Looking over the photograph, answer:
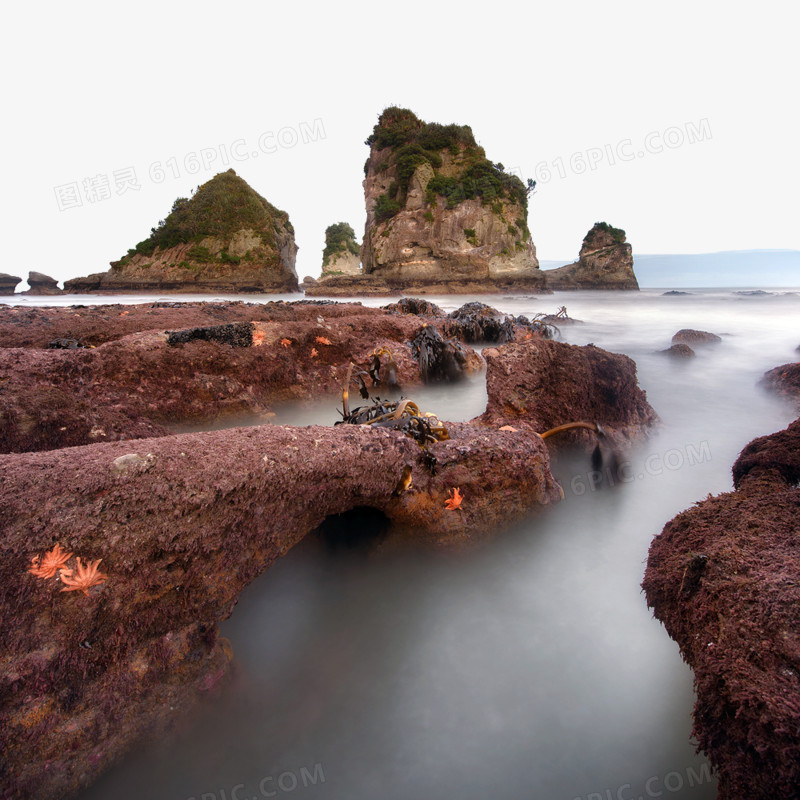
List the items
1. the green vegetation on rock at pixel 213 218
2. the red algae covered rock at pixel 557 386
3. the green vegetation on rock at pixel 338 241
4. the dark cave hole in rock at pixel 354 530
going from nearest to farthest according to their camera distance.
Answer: the dark cave hole in rock at pixel 354 530 < the red algae covered rock at pixel 557 386 < the green vegetation on rock at pixel 213 218 < the green vegetation on rock at pixel 338 241

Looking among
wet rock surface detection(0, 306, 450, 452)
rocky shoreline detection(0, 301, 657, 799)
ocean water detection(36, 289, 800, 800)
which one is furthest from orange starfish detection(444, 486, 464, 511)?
wet rock surface detection(0, 306, 450, 452)

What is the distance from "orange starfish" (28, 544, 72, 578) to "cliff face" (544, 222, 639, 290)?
147ft

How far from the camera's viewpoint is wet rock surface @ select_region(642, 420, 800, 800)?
1.09 metres

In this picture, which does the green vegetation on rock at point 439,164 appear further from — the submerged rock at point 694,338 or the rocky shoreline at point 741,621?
the rocky shoreline at point 741,621

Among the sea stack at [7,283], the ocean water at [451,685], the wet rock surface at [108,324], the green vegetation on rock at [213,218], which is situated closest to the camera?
the ocean water at [451,685]

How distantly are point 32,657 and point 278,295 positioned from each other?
3747 cm

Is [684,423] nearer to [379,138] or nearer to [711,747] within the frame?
[711,747]

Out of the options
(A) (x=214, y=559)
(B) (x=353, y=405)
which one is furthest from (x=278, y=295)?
(A) (x=214, y=559)

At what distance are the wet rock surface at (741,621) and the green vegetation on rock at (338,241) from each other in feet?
221

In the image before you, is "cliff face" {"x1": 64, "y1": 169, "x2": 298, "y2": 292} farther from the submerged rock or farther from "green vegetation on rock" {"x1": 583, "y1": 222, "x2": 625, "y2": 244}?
the submerged rock

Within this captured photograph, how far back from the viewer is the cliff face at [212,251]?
34.1m

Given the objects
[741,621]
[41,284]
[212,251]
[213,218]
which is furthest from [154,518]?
[41,284]

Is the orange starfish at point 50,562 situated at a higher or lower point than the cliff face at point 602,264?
lower

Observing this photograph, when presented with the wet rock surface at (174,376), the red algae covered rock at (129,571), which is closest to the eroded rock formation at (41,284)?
the wet rock surface at (174,376)
